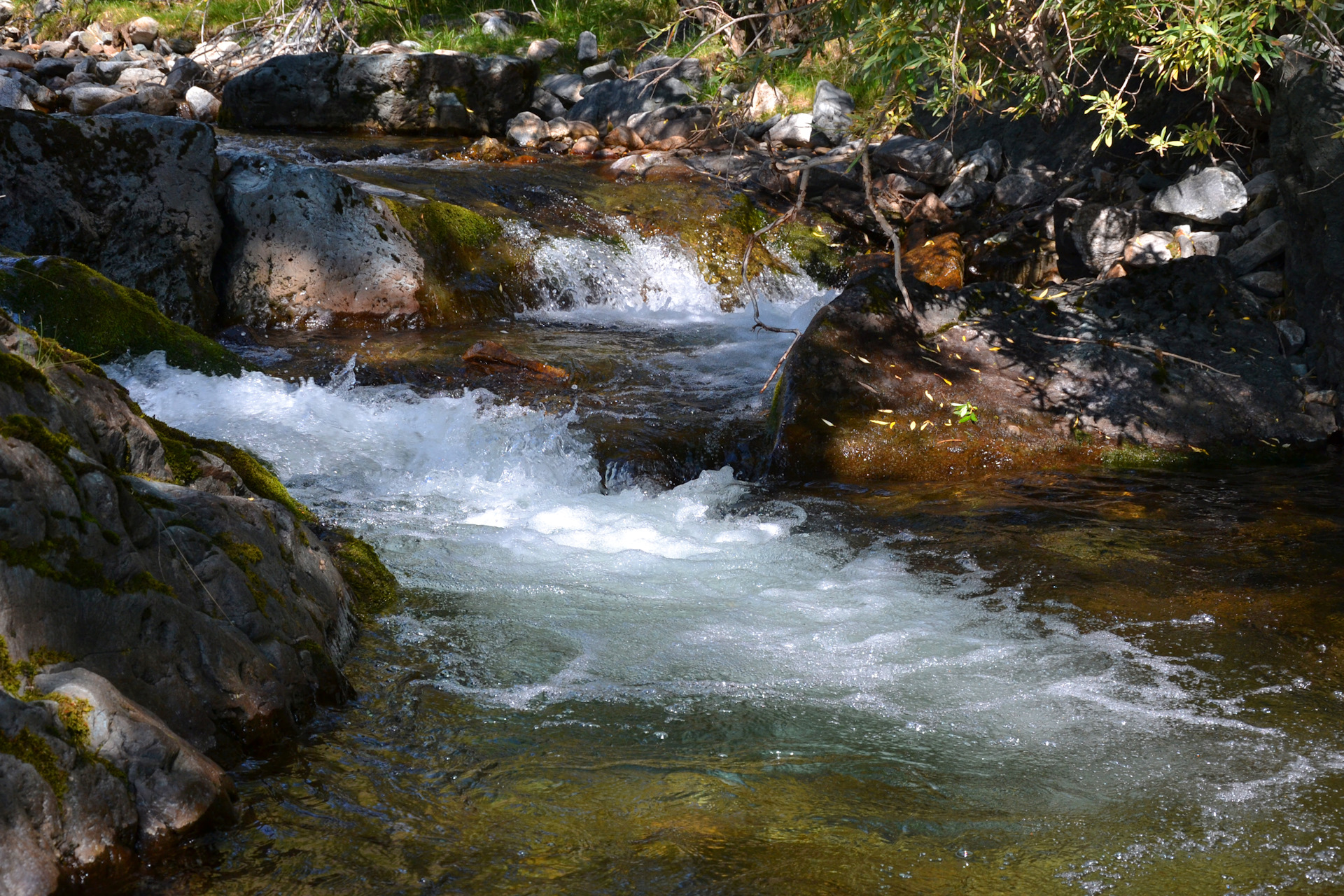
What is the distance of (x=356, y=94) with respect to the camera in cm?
1500

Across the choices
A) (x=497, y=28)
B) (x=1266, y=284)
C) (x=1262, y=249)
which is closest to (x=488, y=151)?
(x=497, y=28)

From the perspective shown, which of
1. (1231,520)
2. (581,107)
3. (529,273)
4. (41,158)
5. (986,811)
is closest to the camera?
(986,811)

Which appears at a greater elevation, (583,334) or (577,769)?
(583,334)

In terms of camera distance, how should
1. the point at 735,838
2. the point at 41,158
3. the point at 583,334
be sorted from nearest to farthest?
1. the point at 735,838
2. the point at 41,158
3. the point at 583,334

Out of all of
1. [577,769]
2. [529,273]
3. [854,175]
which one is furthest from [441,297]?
[577,769]

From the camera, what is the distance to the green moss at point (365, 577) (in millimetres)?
4016

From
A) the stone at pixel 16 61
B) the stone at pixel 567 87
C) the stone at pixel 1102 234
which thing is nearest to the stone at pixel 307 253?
the stone at pixel 1102 234

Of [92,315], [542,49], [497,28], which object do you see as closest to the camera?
[92,315]

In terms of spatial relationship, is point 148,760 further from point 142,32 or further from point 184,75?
point 142,32

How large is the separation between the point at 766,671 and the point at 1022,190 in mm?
9368

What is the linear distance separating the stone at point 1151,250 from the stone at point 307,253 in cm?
626

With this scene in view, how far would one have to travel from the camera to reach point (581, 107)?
16.0 metres

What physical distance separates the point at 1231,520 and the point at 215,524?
4.99m

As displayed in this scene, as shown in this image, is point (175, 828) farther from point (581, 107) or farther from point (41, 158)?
point (581, 107)
